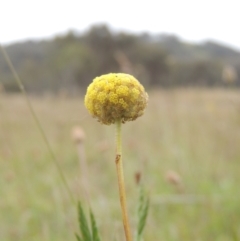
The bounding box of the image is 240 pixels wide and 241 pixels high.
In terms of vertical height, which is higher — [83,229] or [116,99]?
[116,99]

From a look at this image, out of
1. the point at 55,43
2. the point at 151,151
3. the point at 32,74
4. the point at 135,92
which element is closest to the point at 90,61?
the point at 32,74

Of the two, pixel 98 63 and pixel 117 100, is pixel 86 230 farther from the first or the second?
pixel 98 63

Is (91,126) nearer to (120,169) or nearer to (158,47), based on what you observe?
(120,169)

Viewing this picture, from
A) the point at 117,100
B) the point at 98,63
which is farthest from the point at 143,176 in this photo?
the point at 98,63

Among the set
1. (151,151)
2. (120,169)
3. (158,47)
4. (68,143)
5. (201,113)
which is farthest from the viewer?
(158,47)

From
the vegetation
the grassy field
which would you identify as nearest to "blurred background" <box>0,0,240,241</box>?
the grassy field
